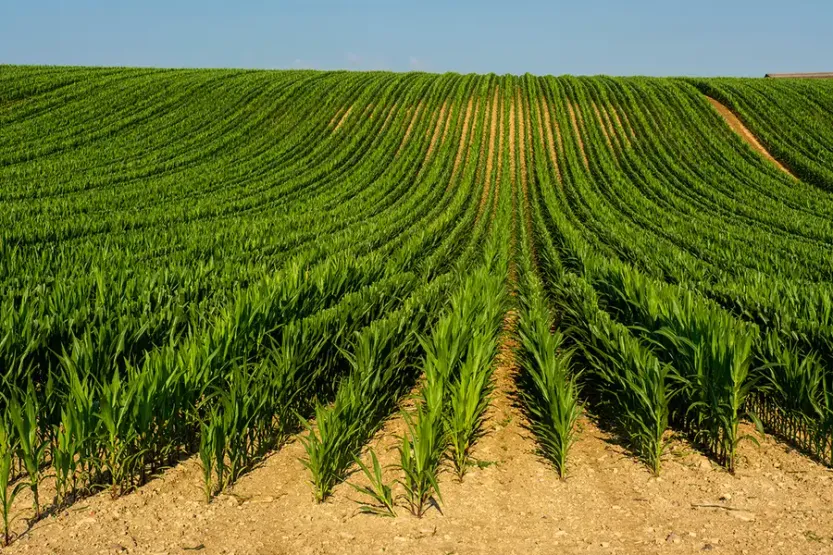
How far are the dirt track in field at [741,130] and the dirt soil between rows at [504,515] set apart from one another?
3192 cm

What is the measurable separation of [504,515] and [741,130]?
132 ft

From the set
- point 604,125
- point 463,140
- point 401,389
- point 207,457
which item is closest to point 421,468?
point 207,457

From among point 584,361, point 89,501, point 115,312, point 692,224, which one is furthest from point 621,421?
point 692,224

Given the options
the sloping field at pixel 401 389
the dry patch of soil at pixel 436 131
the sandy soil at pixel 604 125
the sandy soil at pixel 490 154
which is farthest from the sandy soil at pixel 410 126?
the sloping field at pixel 401 389

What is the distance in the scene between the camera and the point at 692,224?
18.8 meters

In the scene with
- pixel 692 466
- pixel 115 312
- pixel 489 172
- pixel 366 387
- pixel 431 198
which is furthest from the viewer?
pixel 489 172

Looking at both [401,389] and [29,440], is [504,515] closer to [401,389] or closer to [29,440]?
[401,389]

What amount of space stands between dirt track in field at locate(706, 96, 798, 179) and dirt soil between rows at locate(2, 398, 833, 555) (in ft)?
105

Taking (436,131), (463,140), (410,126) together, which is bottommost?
(463,140)

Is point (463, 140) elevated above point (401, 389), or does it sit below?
above

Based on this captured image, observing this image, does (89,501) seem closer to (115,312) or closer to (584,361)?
(115,312)

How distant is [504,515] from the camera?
146 inches

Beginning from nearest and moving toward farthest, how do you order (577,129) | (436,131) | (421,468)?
1. (421,468)
2. (436,131)
3. (577,129)

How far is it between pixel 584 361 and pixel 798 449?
2.56 metres
